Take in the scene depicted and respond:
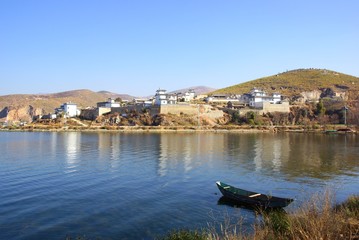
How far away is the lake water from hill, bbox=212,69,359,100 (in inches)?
3307

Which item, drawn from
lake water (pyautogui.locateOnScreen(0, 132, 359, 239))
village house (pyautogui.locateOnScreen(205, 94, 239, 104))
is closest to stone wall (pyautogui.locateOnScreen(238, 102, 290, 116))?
village house (pyautogui.locateOnScreen(205, 94, 239, 104))

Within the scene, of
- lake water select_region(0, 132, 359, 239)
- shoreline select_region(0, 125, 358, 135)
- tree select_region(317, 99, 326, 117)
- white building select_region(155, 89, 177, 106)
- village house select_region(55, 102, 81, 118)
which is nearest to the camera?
lake water select_region(0, 132, 359, 239)

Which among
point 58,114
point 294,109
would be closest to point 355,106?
point 294,109

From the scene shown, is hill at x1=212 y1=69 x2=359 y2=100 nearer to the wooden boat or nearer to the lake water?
the lake water

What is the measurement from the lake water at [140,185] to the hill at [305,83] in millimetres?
83997

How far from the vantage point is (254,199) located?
17297mm

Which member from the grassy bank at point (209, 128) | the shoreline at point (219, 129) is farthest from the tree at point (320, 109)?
the shoreline at point (219, 129)

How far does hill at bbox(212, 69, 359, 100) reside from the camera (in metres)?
119

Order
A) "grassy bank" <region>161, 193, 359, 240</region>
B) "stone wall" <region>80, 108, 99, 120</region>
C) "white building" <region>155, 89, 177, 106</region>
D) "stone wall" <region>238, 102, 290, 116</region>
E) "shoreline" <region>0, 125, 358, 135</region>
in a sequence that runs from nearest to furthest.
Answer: "grassy bank" <region>161, 193, 359, 240</region> < "shoreline" <region>0, 125, 358, 135</region> < "white building" <region>155, 89, 177, 106</region> < "stone wall" <region>238, 102, 290, 116</region> < "stone wall" <region>80, 108, 99, 120</region>

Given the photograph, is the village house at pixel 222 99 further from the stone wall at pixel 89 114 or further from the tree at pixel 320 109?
the stone wall at pixel 89 114

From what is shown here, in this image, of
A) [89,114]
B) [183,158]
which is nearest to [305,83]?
[89,114]

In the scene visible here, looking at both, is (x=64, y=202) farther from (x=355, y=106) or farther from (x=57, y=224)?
(x=355, y=106)

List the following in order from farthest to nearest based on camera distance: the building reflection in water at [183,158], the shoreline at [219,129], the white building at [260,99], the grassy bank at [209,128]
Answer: the white building at [260,99] < the grassy bank at [209,128] < the shoreline at [219,129] < the building reflection in water at [183,158]

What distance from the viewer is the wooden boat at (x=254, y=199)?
1642cm
